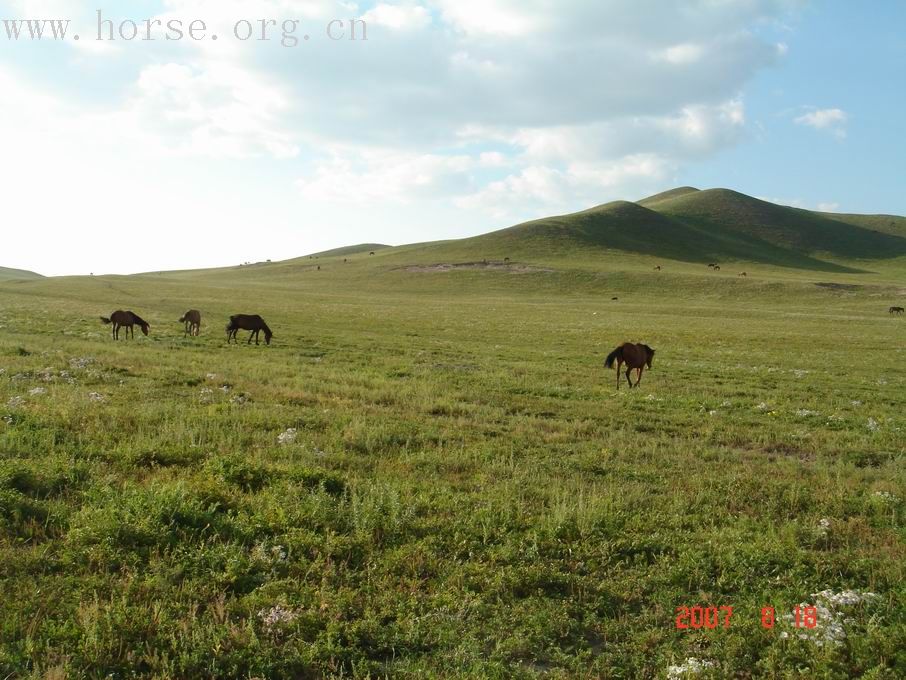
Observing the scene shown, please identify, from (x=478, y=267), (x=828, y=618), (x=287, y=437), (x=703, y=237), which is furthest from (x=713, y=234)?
(x=828, y=618)

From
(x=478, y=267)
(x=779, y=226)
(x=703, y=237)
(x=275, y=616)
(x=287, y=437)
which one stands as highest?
(x=779, y=226)

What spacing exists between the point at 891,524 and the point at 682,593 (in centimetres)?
381

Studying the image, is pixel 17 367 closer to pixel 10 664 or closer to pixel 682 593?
pixel 10 664

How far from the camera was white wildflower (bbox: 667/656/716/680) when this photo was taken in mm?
4305

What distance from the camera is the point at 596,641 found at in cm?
475

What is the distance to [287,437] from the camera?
9.43 metres

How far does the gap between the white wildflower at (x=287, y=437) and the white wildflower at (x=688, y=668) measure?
21.5 feet

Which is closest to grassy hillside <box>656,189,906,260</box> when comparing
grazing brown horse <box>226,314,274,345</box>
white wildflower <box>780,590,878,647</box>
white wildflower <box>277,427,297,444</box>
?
grazing brown horse <box>226,314,274,345</box>

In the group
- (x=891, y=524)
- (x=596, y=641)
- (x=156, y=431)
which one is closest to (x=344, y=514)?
(x=596, y=641)

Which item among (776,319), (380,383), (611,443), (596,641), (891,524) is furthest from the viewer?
(776,319)

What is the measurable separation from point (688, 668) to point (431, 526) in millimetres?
2864

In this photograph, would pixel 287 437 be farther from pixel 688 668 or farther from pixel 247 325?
pixel 247 325
